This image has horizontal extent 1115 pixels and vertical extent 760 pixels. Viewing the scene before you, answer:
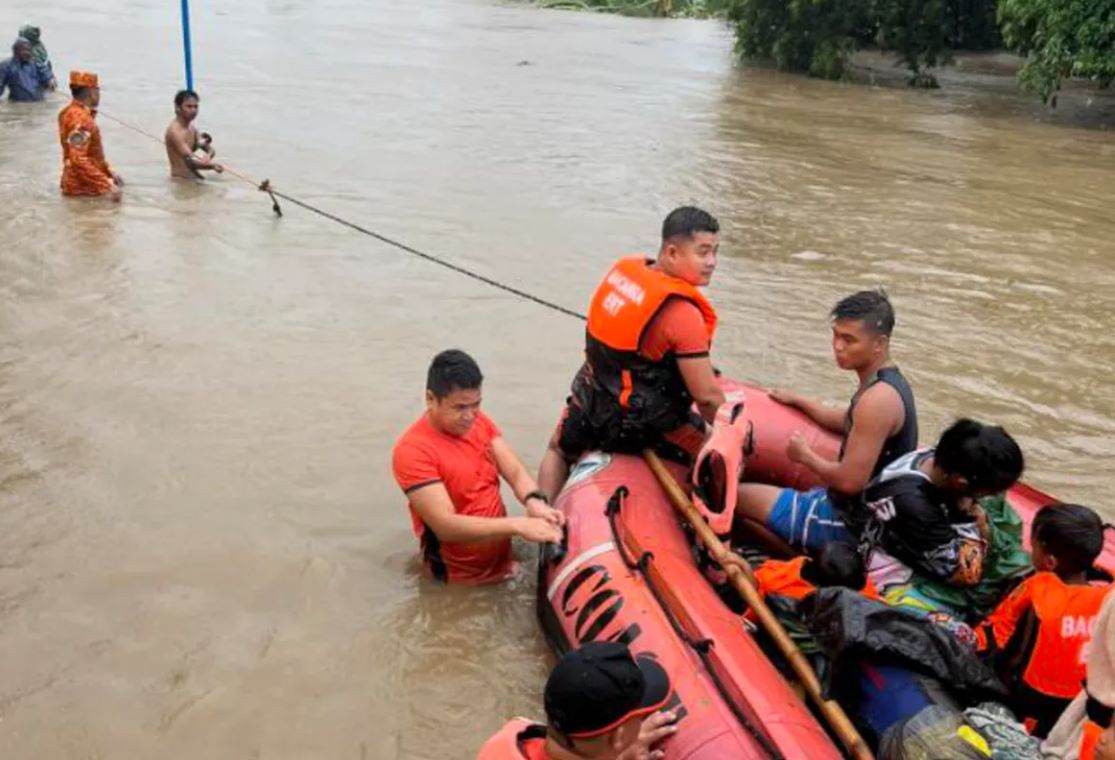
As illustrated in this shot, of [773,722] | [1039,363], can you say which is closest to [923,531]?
[773,722]

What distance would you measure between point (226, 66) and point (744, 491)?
54.5ft

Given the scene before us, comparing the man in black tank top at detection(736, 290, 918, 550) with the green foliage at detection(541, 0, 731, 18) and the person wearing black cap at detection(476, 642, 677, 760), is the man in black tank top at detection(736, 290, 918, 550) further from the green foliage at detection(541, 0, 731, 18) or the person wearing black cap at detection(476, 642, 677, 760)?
the green foliage at detection(541, 0, 731, 18)

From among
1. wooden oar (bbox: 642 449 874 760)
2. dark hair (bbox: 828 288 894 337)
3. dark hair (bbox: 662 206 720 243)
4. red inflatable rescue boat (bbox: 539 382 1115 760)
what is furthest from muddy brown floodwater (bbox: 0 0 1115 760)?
dark hair (bbox: 828 288 894 337)

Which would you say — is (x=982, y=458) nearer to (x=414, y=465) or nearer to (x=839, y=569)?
(x=839, y=569)

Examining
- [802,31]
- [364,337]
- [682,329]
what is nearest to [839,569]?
[682,329]

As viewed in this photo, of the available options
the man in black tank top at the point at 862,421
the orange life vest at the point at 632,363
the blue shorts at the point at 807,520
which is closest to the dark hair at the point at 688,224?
the orange life vest at the point at 632,363

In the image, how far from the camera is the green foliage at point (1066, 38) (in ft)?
44.4

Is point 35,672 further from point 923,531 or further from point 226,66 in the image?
point 226,66

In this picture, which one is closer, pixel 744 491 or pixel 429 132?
pixel 744 491

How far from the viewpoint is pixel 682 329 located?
162 inches

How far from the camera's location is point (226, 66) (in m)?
18.5

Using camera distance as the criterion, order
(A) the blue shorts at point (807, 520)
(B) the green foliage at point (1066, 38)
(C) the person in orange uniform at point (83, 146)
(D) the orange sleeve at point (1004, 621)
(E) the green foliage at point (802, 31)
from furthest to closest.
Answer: (E) the green foliage at point (802, 31)
(B) the green foliage at point (1066, 38)
(C) the person in orange uniform at point (83, 146)
(A) the blue shorts at point (807, 520)
(D) the orange sleeve at point (1004, 621)

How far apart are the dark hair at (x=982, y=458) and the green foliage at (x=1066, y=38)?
12208mm

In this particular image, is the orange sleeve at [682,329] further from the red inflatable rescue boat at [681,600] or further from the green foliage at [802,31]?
the green foliage at [802,31]
